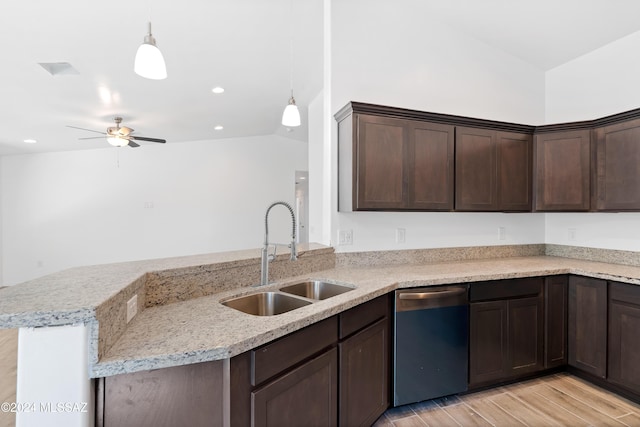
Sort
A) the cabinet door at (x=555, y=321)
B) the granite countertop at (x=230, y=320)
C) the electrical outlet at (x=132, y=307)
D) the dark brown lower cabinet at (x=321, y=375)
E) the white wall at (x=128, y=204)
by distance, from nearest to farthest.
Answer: the granite countertop at (x=230, y=320), the dark brown lower cabinet at (x=321, y=375), the electrical outlet at (x=132, y=307), the cabinet door at (x=555, y=321), the white wall at (x=128, y=204)

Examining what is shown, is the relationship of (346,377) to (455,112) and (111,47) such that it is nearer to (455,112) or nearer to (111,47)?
(455,112)

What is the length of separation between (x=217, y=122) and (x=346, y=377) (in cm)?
495

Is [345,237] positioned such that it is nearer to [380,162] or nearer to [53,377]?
[380,162]

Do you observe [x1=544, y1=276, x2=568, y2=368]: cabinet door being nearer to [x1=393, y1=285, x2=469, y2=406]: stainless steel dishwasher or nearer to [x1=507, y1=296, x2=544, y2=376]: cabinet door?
[x1=507, y1=296, x2=544, y2=376]: cabinet door

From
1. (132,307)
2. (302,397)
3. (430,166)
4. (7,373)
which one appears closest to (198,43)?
(430,166)

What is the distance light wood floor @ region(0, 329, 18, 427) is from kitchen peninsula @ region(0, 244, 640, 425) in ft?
0.39

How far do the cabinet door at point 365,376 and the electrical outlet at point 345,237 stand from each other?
0.82m

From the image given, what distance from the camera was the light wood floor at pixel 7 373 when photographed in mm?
958

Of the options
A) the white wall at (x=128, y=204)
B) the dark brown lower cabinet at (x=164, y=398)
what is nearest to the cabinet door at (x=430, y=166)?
the dark brown lower cabinet at (x=164, y=398)

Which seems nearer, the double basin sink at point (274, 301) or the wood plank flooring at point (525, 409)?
the double basin sink at point (274, 301)

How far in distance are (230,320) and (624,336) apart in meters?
2.73

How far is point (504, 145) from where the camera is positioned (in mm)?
2895

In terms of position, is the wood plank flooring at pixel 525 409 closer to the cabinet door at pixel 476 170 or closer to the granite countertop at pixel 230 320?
the granite countertop at pixel 230 320

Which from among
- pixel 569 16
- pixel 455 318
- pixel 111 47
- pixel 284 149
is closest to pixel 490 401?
pixel 455 318
